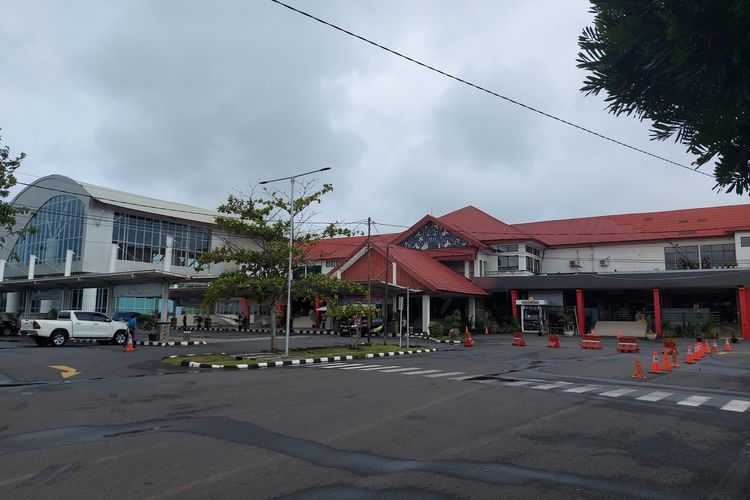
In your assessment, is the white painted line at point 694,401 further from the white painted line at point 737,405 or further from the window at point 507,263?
the window at point 507,263

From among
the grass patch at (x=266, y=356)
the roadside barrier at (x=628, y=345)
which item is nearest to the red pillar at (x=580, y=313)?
the roadside barrier at (x=628, y=345)

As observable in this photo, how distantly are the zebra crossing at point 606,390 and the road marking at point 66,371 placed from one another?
8.11m

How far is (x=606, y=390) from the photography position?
12.2 meters

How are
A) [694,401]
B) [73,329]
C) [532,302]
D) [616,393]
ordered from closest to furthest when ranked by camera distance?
[694,401] → [616,393] → [73,329] → [532,302]

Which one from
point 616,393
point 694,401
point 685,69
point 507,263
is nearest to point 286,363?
point 616,393

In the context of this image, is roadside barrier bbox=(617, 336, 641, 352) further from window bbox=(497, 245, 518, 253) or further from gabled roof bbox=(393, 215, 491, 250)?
window bbox=(497, 245, 518, 253)

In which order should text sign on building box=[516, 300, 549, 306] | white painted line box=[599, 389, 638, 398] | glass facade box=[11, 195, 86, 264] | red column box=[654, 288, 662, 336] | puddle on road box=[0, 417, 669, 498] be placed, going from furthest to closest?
glass facade box=[11, 195, 86, 264] → text sign on building box=[516, 300, 549, 306] → red column box=[654, 288, 662, 336] → white painted line box=[599, 389, 638, 398] → puddle on road box=[0, 417, 669, 498]

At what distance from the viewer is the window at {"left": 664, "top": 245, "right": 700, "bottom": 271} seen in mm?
40331

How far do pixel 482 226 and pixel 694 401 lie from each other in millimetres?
36372

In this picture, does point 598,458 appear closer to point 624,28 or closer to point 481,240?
point 624,28

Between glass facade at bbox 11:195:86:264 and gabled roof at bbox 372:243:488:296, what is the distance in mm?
27707

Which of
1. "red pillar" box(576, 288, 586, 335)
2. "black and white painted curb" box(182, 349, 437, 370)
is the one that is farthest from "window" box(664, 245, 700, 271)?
"black and white painted curb" box(182, 349, 437, 370)

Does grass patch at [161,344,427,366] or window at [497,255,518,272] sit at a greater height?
window at [497,255,518,272]

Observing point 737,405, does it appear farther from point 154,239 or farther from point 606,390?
point 154,239
